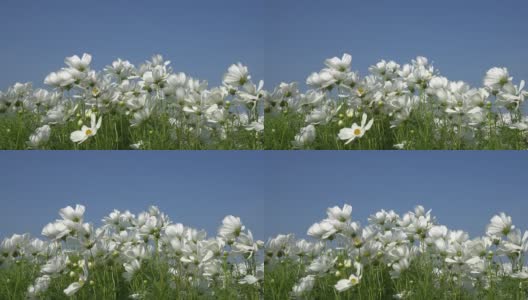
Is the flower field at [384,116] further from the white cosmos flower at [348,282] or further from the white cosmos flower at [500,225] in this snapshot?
the white cosmos flower at [348,282]

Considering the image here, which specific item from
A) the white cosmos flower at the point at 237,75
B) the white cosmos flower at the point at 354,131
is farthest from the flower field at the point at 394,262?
the white cosmos flower at the point at 237,75

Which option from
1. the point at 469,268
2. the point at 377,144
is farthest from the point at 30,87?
the point at 469,268

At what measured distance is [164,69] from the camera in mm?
3367

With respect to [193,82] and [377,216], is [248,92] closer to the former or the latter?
[193,82]

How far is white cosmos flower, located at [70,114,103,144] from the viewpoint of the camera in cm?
321

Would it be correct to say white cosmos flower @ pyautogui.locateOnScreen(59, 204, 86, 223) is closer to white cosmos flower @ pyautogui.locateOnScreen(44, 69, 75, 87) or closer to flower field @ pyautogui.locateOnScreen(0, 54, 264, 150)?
flower field @ pyautogui.locateOnScreen(0, 54, 264, 150)

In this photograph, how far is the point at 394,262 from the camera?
3.24 meters

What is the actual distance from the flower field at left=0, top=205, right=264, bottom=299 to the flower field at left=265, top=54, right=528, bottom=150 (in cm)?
52

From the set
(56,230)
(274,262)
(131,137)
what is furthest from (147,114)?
(274,262)

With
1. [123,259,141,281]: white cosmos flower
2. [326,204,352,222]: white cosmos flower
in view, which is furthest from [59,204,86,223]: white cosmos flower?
[326,204,352,222]: white cosmos flower

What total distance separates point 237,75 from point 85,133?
696 mm

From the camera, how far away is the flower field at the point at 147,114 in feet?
10.8

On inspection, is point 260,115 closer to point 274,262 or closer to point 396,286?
point 274,262

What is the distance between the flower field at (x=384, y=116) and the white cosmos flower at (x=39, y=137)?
96cm
